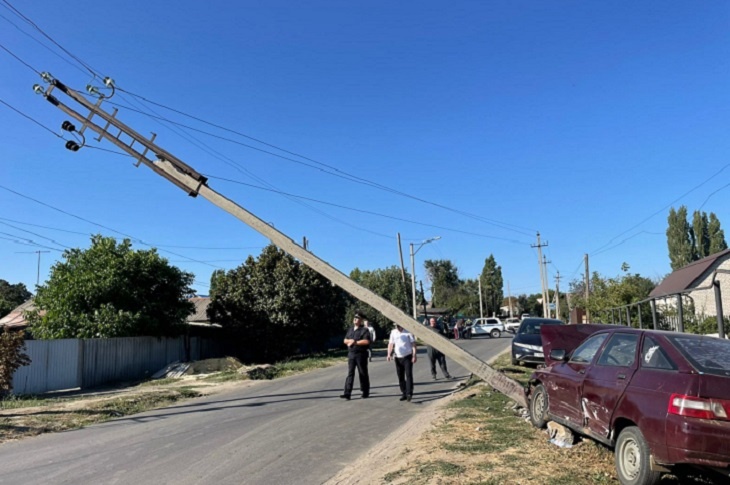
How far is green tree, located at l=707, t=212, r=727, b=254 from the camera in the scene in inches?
2069

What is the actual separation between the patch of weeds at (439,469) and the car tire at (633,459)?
1.57 meters

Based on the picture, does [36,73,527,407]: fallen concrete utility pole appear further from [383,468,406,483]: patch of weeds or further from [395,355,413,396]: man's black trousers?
[383,468,406,483]: patch of weeds

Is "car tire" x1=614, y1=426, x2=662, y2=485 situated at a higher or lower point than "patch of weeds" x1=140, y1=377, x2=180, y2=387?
higher

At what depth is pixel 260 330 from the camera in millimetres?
27422

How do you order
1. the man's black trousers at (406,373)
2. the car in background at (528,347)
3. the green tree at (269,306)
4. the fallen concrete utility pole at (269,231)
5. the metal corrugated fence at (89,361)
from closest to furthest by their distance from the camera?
the fallen concrete utility pole at (269,231), the man's black trousers at (406,373), the car in background at (528,347), the metal corrugated fence at (89,361), the green tree at (269,306)

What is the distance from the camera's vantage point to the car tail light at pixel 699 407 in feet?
14.1

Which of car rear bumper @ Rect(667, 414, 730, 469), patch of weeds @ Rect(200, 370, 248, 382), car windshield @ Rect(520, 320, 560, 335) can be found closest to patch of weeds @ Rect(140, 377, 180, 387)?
patch of weeds @ Rect(200, 370, 248, 382)

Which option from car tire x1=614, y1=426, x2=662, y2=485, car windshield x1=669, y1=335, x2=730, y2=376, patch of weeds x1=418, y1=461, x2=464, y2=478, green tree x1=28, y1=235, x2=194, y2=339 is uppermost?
green tree x1=28, y1=235, x2=194, y2=339

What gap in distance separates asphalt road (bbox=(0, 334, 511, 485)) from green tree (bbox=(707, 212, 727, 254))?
168 ft

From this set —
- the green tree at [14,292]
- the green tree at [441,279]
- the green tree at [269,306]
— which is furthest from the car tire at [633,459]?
the green tree at [441,279]

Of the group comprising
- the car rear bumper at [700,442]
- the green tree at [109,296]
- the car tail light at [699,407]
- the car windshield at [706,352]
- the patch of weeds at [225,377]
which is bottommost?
the patch of weeds at [225,377]

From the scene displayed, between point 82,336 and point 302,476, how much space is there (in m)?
18.4

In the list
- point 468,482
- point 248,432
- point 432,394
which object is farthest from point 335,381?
point 468,482

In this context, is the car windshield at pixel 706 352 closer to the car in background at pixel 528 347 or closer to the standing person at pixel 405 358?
the standing person at pixel 405 358
